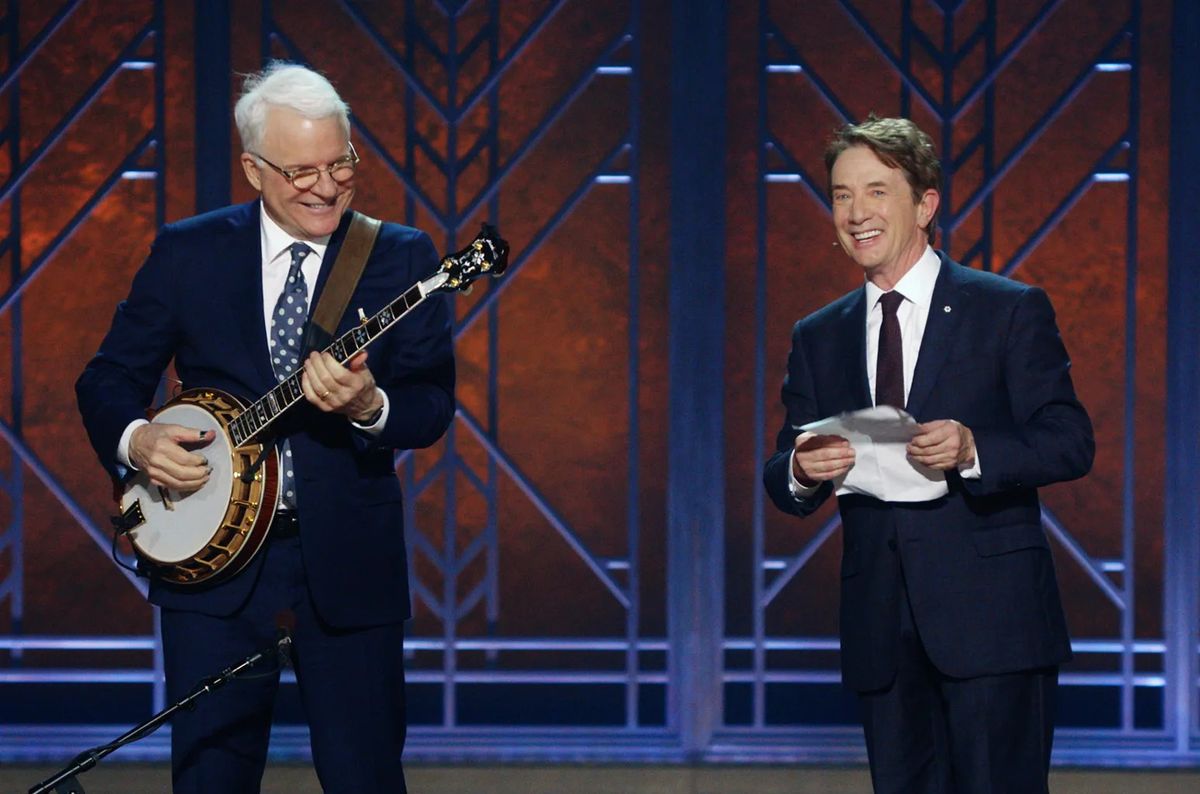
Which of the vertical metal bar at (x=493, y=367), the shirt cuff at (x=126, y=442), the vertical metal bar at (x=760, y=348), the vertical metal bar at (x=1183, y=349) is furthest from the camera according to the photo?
the vertical metal bar at (x=493, y=367)

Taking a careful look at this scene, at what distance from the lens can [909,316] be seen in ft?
8.74

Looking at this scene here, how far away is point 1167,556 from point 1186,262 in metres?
0.81

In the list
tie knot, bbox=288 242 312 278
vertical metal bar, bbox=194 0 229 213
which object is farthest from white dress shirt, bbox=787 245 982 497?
vertical metal bar, bbox=194 0 229 213

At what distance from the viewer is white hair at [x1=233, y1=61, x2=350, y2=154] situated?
2.65m

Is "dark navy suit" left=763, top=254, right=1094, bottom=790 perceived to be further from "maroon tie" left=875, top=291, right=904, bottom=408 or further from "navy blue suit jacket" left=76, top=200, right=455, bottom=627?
"navy blue suit jacket" left=76, top=200, right=455, bottom=627

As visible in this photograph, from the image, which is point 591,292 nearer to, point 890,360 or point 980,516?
point 890,360

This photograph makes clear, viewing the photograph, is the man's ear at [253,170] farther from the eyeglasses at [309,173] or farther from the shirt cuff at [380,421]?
the shirt cuff at [380,421]

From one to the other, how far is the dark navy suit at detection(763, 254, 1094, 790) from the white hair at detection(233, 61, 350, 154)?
1.01m

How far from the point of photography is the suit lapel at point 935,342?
8.48 ft

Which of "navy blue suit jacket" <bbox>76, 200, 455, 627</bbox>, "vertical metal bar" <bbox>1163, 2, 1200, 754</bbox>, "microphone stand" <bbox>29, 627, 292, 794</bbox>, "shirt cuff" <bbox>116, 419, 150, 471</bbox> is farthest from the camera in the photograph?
"vertical metal bar" <bbox>1163, 2, 1200, 754</bbox>

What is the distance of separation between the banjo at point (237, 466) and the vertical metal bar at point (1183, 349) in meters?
2.47

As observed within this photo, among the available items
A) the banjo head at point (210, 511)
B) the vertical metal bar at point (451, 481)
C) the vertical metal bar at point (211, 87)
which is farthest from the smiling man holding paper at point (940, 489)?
the vertical metal bar at point (211, 87)

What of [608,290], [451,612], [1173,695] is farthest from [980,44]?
[451,612]

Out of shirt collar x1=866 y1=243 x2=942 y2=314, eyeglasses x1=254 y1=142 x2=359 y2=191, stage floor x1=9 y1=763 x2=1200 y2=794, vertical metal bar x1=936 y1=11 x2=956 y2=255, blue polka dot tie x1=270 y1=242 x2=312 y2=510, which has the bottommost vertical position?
stage floor x1=9 y1=763 x2=1200 y2=794
